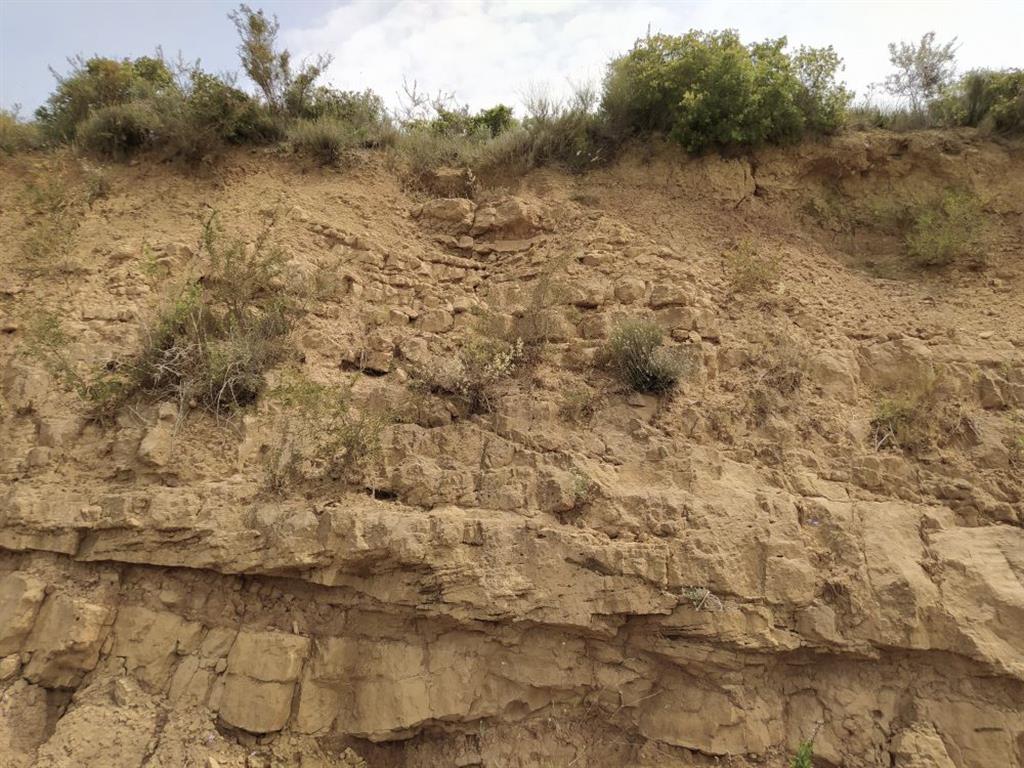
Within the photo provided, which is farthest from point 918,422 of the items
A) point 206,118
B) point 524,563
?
point 206,118

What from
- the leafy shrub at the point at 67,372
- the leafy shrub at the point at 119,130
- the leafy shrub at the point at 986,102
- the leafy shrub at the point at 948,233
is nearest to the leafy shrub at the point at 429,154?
the leafy shrub at the point at 119,130

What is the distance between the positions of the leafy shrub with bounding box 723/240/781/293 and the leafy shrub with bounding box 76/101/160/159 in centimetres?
542

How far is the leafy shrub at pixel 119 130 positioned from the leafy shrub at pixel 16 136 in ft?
1.79

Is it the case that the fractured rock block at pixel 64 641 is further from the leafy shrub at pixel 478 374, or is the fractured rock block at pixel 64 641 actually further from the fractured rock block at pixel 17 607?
the leafy shrub at pixel 478 374

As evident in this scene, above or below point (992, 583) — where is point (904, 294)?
above

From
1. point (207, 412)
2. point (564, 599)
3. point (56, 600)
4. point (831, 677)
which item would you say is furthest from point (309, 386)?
point (831, 677)

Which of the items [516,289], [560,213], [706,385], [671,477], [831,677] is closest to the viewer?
[831,677]

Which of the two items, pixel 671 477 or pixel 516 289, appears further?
pixel 516 289

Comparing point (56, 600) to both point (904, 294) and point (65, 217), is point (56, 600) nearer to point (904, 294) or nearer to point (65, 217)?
point (65, 217)

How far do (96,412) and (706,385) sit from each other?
13.4 feet

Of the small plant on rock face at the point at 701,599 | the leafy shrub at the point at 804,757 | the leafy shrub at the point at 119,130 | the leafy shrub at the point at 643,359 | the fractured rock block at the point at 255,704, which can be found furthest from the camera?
the leafy shrub at the point at 119,130

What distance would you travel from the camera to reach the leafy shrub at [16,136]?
233 inches

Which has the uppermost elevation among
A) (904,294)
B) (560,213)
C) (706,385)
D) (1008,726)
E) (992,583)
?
(560,213)

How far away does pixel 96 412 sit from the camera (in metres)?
3.93
